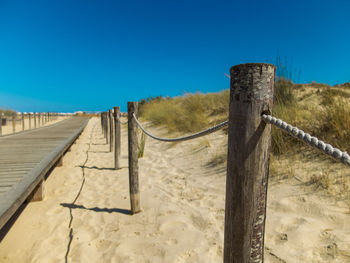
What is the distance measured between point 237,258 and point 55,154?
436 cm

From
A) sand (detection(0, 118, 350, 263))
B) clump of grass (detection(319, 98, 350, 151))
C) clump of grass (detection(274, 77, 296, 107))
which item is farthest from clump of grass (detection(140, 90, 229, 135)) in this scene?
clump of grass (detection(319, 98, 350, 151))

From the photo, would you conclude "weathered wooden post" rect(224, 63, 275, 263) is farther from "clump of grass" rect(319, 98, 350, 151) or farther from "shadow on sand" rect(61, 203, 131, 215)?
"clump of grass" rect(319, 98, 350, 151)

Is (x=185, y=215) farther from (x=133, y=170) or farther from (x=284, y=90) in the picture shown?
(x=284, y=90)

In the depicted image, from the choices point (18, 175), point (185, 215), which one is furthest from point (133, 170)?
point (18, 175)

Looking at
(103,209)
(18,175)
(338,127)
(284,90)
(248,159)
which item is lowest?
(103,209)

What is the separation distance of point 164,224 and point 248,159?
73.8 inches

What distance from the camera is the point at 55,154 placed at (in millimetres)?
4461

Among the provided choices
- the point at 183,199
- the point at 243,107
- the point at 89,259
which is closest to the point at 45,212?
the point at 89,259

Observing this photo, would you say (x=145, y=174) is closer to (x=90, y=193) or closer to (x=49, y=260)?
(x=90, y=193)

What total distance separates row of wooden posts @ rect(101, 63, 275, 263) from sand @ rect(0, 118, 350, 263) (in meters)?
1.05

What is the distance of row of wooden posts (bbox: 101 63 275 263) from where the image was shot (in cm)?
89

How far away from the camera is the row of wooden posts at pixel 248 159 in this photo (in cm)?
89

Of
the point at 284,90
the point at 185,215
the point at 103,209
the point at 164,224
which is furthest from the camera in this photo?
the point at 284,90

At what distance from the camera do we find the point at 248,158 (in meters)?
0.92
